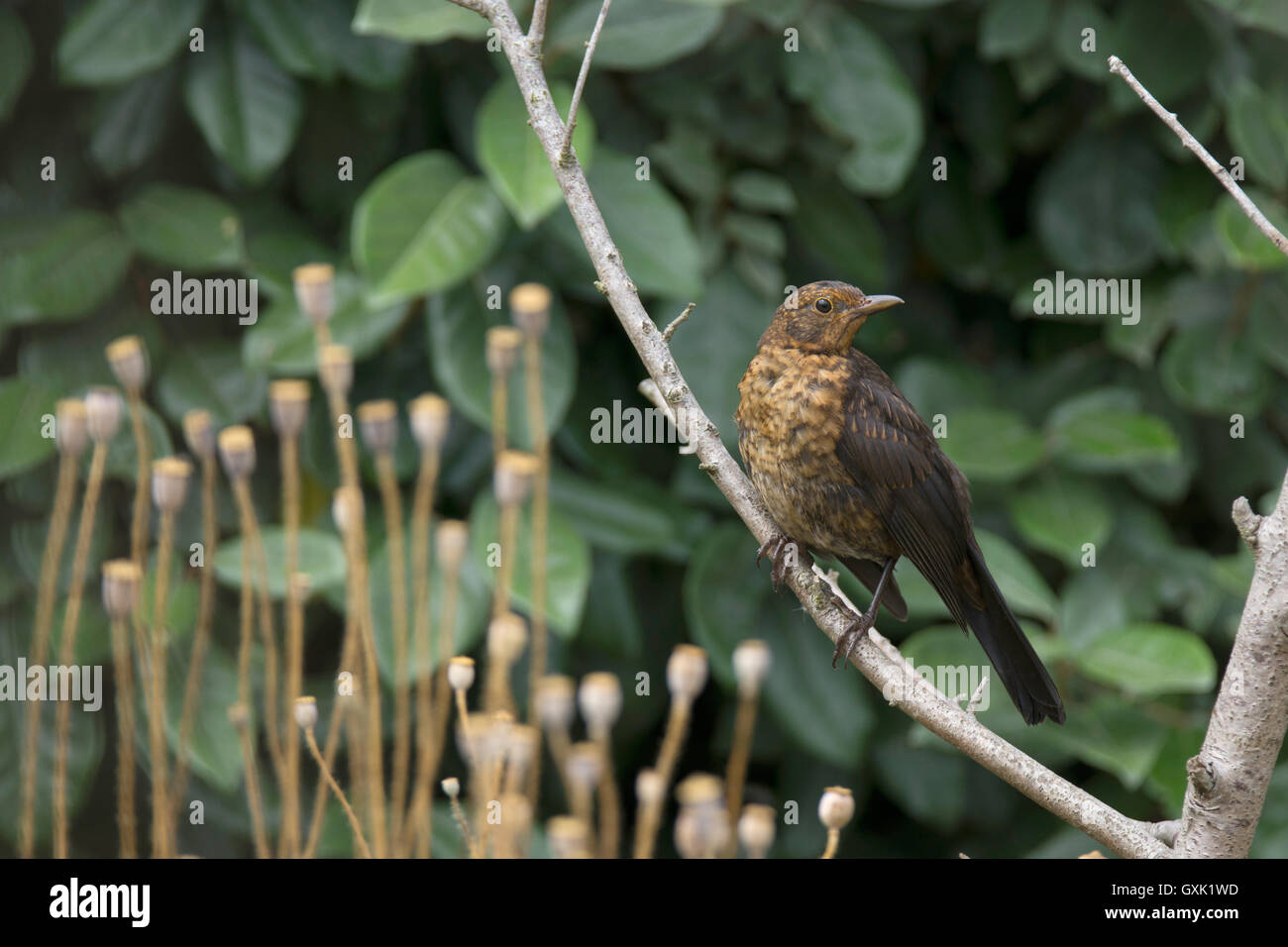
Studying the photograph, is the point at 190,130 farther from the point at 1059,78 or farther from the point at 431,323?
the point at 1059,78

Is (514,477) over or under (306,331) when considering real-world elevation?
under

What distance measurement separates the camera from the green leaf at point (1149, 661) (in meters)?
2.15

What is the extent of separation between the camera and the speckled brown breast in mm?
1720

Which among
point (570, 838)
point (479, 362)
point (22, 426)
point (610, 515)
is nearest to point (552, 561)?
point (610, 515)

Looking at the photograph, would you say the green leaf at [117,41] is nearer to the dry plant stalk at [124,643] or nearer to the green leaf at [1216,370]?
the dry plant stalk at [124,643]

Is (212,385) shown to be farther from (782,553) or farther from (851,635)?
(851,635)

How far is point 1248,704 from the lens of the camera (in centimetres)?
107

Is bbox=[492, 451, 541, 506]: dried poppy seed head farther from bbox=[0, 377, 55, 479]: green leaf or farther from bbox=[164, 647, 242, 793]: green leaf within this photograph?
bbox=[0, 377, 55, 479]: green leaf

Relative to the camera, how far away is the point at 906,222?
9.27ft

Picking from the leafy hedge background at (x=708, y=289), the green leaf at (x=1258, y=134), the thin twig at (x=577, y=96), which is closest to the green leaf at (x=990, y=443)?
the leafy hedge background at (x=708, y=289)

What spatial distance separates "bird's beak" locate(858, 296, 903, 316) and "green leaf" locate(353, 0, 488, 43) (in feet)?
2.87

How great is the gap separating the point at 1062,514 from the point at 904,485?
0.83 metres

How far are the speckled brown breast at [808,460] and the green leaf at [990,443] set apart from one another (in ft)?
2.00

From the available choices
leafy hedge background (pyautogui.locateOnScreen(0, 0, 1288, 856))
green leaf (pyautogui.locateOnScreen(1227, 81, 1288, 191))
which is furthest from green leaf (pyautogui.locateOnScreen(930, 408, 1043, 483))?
green leaf (pyautogui.locateOnScreen(1227, 81, 1288, 191))
